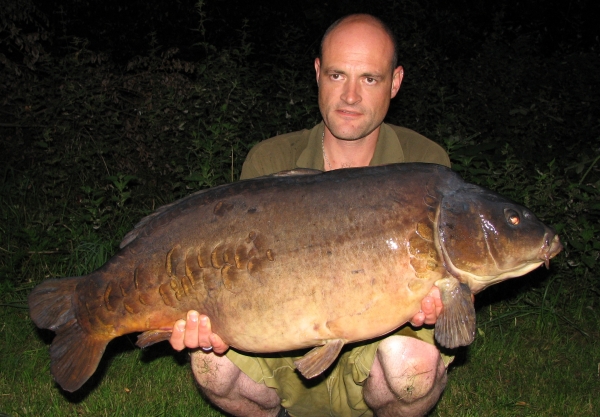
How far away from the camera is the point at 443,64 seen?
255 inches

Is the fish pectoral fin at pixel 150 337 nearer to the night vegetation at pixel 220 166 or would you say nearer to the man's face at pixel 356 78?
the night vegetation at pixel 220 166

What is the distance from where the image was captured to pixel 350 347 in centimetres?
248

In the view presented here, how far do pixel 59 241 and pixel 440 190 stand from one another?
2641 millimetres

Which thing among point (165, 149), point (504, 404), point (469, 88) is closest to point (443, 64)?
point (469, 88)

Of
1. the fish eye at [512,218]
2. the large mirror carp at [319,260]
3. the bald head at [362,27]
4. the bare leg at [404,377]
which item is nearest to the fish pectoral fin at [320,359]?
the large mirror carp at [319,260]

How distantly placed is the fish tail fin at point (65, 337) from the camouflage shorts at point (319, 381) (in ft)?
1.73

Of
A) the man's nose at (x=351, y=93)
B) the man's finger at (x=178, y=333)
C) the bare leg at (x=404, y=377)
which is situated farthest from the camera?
the man's nose at (x=351, y=93)

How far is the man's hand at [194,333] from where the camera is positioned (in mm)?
2062

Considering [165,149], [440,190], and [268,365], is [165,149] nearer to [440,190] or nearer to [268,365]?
[268,365]

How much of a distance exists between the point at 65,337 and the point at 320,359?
34.1 inches

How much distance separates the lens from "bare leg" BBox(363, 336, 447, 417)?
2.32m

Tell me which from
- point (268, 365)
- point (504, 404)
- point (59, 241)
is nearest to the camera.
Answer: point (268, 365)

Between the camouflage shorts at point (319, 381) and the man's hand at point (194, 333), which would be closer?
the man's hand at point (194, 333)

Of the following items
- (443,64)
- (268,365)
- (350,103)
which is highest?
(350,103)
